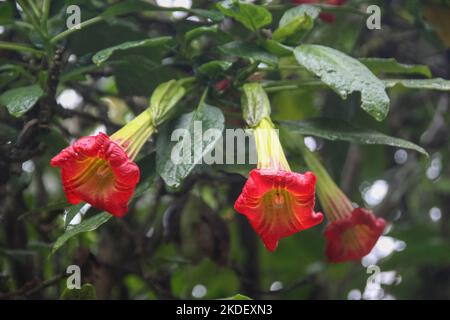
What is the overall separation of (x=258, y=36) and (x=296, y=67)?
0.08 meters

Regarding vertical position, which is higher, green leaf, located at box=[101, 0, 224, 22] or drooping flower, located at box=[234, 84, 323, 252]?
green leaf, located at box=[101, 0, 224, 22]

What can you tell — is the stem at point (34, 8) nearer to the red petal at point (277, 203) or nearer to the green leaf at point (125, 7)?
the green leaf at point (125, 7)

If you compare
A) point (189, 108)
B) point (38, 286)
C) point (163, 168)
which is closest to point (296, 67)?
point (189, 108)

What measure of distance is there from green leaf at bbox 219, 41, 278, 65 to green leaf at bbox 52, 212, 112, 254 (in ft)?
1.03

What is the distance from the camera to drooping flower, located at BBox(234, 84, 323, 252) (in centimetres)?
90

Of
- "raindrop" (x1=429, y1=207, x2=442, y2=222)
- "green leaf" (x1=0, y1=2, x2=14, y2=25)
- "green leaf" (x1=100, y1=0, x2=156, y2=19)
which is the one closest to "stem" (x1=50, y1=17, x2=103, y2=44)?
"green leaf" (x1=100, y1=0, x2=156, y2=19)

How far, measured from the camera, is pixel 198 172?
1.16 m

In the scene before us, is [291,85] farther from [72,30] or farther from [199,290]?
[199,290]

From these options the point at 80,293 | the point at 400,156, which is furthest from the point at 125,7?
the point at 400,156

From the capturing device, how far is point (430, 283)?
2.04m

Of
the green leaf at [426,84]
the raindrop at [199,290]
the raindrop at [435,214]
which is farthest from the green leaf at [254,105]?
the raindrop at [435,214]

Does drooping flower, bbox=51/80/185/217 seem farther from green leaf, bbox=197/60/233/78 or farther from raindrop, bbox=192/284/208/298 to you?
raindrop, bbox=192/284/208/298

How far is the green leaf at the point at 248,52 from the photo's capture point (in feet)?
3.40

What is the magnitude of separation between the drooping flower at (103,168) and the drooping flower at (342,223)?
0.32 meters
